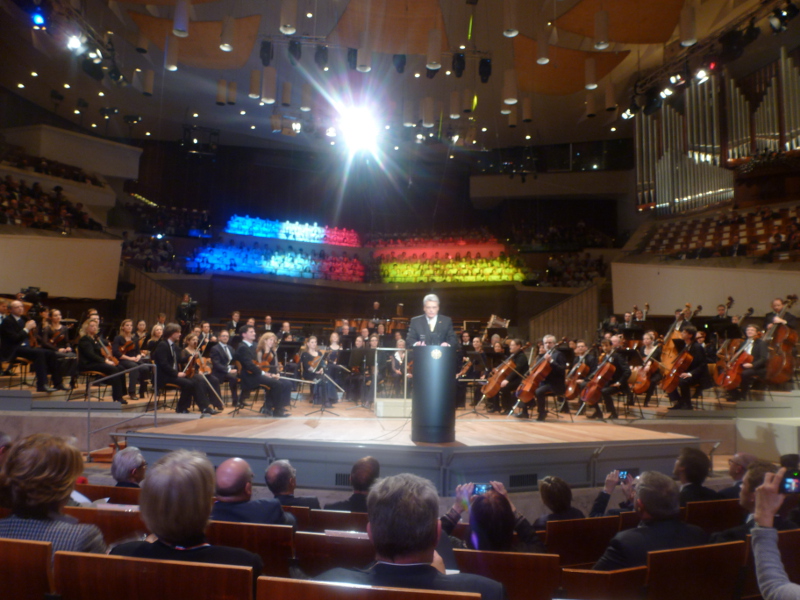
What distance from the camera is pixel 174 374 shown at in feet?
24.9

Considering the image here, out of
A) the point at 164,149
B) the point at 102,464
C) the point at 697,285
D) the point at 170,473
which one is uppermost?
the point at 164,149

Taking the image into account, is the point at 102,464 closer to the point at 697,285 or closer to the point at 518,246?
the point at 697,285

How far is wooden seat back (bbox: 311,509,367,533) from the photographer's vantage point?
2.81 meters

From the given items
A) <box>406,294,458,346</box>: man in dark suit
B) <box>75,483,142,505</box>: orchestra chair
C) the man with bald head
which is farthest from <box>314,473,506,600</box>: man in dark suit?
<box>406,294,458,346</box>: man in dark suit

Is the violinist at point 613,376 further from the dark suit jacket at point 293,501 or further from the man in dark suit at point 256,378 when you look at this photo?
the dark suit jacket at point 293,501


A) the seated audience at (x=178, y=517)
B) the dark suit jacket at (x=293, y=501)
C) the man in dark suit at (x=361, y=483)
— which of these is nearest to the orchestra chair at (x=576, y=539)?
the man in dark suit at (x=361, y=483)

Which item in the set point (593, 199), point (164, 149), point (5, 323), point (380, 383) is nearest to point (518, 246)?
point (593, 199)

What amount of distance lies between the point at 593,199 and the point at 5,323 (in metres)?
18.1

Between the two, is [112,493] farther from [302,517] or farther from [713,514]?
[713,514]

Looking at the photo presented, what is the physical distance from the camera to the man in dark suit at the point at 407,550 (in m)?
1.54

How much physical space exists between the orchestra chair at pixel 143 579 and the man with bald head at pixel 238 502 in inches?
35.8

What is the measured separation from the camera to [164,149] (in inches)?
802

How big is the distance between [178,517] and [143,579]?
0.62 feet

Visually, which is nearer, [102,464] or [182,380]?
[102,464]
